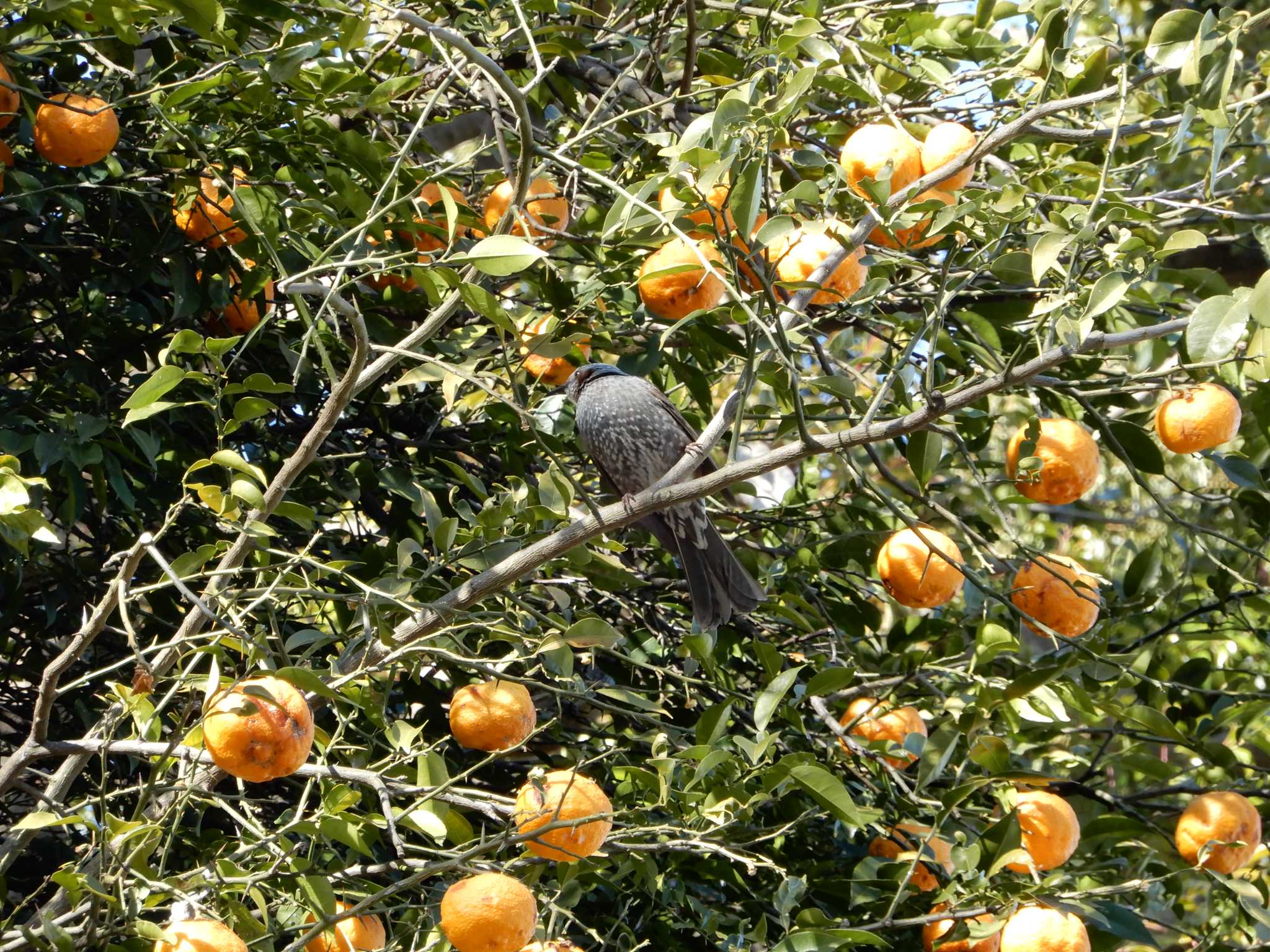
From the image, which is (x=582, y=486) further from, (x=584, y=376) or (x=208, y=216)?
(x=584, y=376)

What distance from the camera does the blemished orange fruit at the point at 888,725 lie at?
2186 millimetres

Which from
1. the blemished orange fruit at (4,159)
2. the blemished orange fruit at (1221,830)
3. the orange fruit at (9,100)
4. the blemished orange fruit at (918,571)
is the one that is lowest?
the blemished orange fruit at (1221,830)

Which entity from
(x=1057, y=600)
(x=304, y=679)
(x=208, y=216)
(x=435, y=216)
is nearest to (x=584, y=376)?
(x=435, y=216)

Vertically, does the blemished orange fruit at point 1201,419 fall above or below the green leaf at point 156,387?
below

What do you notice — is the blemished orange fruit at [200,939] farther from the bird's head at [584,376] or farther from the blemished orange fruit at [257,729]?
the bird's head at [584,376]

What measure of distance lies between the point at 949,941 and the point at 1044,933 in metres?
0.21

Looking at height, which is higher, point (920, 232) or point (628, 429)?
point (920, 232)

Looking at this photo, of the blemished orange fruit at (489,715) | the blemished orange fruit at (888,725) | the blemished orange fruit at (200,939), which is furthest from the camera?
the blemished orange fruit at (888,725)

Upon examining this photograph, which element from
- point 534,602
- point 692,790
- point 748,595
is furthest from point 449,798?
point 748,595

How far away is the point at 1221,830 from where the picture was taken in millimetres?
1926

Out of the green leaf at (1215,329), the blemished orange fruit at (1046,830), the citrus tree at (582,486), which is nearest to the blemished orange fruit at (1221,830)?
the citrus tree at (582,486)

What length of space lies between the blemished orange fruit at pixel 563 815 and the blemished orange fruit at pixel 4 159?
3.93 feet

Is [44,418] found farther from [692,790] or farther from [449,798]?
[692,790]

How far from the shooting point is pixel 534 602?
82.8 inches
